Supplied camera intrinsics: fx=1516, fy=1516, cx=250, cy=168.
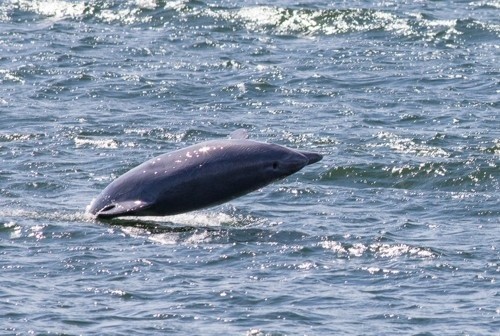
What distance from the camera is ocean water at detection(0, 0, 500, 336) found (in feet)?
43.8

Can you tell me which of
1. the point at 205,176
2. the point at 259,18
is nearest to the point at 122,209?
the point at 205,176

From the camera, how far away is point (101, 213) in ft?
49.7

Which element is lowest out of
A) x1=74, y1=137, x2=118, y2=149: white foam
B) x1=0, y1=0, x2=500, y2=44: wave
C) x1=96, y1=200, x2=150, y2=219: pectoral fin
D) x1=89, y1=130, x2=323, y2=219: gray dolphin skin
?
x1=74, y1=137, x2=118, y2=149: white foam

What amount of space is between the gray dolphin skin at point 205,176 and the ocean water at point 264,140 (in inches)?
16.2

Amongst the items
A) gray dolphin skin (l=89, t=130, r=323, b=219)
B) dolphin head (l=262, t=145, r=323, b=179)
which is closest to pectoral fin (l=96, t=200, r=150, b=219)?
gray dolphin skin (l=89, t=130, r=323, b=219)

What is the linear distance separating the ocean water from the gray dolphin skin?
0.41m

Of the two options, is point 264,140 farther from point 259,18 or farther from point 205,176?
point 259,18

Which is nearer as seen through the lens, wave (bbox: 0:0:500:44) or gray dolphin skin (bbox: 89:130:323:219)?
gray dolphin skin (bbox: 89:130:323:219)

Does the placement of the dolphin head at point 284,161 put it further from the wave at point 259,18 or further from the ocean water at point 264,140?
the wave at point 259,18

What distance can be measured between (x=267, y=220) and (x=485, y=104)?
7073 mm

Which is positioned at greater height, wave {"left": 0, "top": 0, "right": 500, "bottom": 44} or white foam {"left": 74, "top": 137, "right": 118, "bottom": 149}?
wave {"left": 0, "top": 0, "right": 500, "bottom": 44}

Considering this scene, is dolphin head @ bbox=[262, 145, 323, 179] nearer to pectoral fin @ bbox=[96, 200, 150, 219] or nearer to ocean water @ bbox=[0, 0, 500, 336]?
ocean water @ bbox=[0, 0, 500, 336]

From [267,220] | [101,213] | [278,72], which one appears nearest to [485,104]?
[278,72]

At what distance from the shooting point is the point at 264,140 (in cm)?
2064
